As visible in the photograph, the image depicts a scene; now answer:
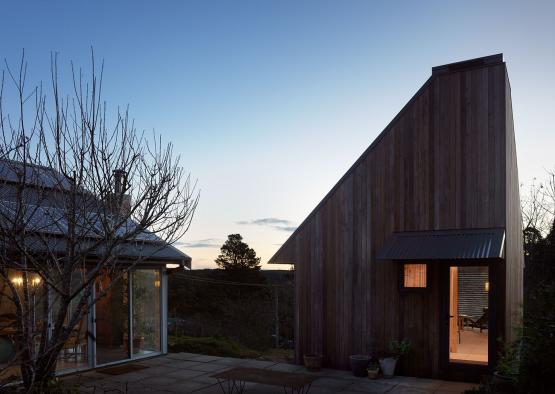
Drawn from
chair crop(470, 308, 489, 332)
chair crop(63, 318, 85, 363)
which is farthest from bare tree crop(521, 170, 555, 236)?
chair crop(63, 318, 85, 363)

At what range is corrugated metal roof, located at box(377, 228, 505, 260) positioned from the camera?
8195mm

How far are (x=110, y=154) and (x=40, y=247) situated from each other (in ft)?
12.0

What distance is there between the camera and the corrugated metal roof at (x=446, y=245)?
323 inches

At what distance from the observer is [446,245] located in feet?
28.8

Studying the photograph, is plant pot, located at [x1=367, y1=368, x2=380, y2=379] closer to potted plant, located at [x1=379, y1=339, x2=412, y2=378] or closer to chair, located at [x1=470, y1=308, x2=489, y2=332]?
potted plant, located at [x1=379, y1=339, x2=412, y2=378]

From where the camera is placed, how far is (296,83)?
13148mm

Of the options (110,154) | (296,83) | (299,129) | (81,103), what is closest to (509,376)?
(110,154)

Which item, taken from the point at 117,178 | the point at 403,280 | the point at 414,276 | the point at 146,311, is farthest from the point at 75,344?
the point at 414,276

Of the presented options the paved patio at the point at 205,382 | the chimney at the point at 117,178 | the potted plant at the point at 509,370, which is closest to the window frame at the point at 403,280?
the paved patio at the point at 205,382

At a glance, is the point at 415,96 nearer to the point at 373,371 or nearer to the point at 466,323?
the point at 373,371

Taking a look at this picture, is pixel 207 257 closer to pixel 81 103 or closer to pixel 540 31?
pixel 540 31

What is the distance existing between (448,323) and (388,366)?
56.2 inches

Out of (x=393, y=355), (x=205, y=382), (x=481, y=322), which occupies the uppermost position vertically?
(x=481, y=322)

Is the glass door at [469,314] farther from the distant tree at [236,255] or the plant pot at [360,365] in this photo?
the distant tree at [236,255]
